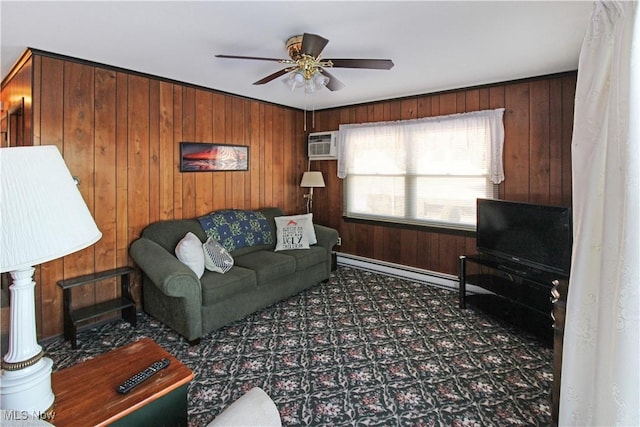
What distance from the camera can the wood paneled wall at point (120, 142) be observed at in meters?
2.81

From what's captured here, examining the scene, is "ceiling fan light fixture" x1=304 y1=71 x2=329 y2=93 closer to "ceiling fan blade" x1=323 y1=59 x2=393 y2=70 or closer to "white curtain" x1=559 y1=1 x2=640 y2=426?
"ceiling fan blade" x1=323 y1=59 x2=393 y2=70

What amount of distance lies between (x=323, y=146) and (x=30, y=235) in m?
4.51

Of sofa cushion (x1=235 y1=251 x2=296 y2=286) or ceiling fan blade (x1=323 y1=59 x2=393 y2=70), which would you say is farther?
sofa cushion (x1=235 y1=251 x2=296 y2=286)

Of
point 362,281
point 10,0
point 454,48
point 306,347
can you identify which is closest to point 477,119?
point 454,48

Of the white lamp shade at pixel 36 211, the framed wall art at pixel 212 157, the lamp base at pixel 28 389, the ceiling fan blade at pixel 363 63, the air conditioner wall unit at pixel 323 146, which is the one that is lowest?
the lamp base at pixel 28 389

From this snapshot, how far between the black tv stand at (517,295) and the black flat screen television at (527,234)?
0.09m

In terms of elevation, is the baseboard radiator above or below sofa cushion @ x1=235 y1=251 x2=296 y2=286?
below

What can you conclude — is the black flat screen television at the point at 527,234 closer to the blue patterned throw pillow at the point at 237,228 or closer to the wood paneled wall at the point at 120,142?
the blue patterned throw pillow at the point at 237,228

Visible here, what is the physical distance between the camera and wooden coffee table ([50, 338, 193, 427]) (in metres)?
1.20

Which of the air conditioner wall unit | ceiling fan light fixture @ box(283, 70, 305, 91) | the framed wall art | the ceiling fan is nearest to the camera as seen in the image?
the ceiling fan

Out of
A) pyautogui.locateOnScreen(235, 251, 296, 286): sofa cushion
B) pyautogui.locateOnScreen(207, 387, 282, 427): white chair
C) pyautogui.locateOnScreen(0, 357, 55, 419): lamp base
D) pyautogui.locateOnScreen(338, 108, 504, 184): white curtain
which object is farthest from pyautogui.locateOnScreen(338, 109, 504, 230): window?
pyautogui.locateOnScreen(0, 357, 55, 419): lamp base

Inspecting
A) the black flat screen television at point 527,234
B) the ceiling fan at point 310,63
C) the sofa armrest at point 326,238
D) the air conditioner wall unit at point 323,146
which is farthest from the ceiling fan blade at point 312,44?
the air conditioner wall unit at point 323,146

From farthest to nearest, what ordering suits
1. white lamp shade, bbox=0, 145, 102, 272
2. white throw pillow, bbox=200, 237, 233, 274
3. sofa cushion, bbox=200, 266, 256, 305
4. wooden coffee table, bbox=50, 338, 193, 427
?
white throw pillow, bbox=200, 237, 233, 274
sofa cushion, bbox=200, 266, 256, 305
wooden coffee table, bbox=50, 338, 193, 427
white lamp shade, bbox=0, 145, 102, 272

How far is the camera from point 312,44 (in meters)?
2.15
